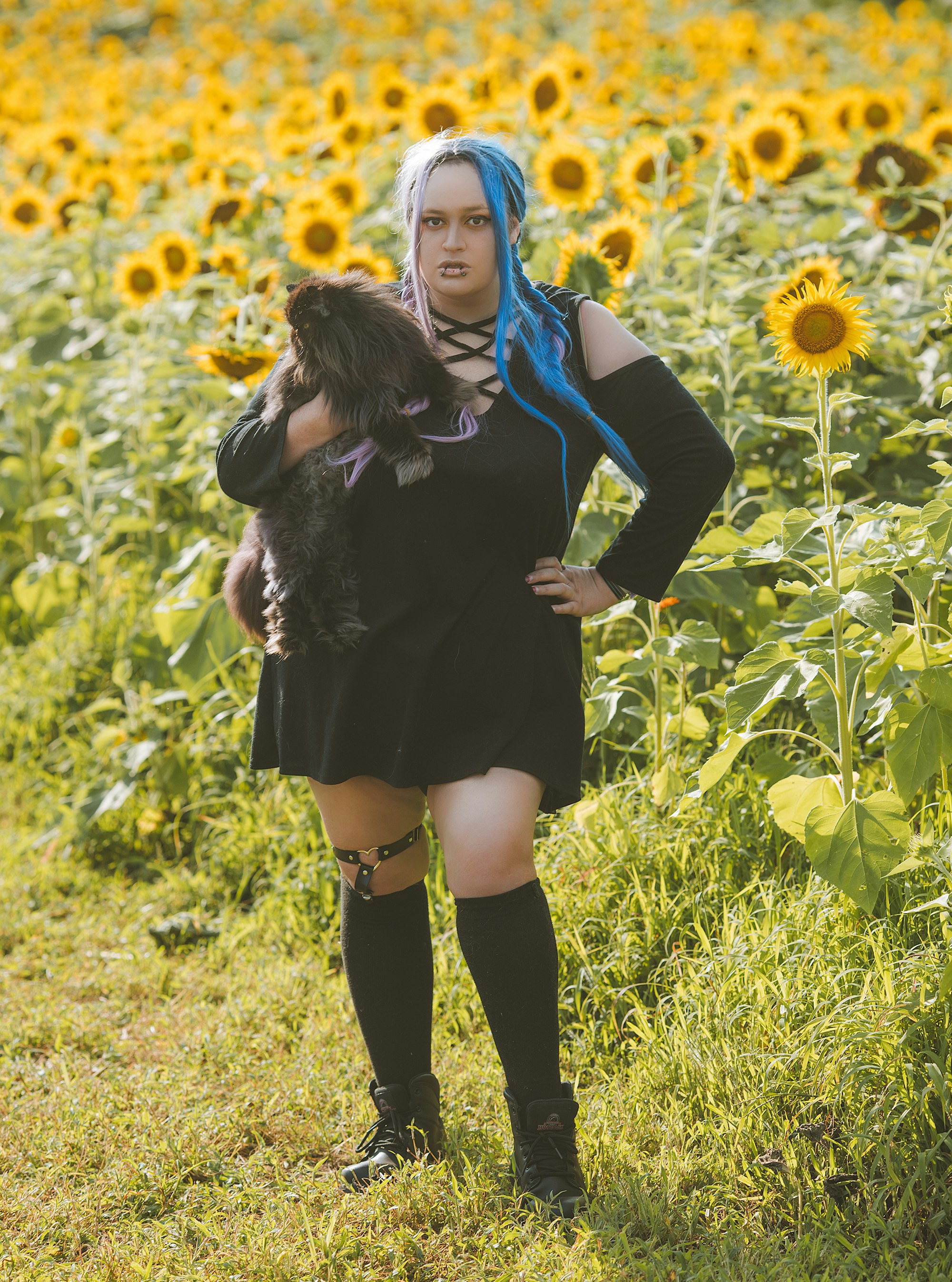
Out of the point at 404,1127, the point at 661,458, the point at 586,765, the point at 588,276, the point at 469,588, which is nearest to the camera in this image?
the point at 469,588

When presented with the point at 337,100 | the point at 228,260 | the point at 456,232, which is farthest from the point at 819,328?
the point at 337,100

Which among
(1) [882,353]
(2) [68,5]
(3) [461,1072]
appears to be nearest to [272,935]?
(3) [461,1072]

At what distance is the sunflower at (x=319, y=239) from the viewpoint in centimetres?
435

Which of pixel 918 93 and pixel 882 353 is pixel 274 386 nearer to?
pixel 882 353

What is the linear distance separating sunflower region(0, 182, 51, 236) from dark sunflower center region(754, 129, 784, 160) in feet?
11.3

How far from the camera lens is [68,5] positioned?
16.8 m

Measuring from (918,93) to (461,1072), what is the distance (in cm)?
941

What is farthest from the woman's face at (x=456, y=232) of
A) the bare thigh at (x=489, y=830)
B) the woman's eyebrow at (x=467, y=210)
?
the bare thigh at (x=489, y=830)

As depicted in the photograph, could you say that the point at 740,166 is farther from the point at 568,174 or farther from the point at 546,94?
the point at 546,94

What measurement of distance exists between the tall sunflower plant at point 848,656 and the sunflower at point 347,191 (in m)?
2.82

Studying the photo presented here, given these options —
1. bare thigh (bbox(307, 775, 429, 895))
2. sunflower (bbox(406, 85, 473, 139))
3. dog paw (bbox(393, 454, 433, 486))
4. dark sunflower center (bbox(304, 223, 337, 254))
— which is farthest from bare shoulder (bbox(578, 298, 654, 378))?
sunflower (bbox(406, 85, 473, 139))

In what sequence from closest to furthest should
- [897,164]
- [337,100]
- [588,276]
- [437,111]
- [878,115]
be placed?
[588,276] → [897,164] → [437,111] → [878,115] → [337,100]

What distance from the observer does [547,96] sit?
495 centimetres

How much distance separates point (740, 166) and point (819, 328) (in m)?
2.08
